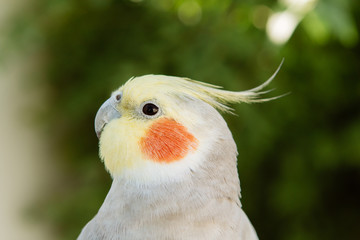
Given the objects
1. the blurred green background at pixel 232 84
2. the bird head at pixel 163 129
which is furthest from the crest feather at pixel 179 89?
the blurred green background at pixel 232 84

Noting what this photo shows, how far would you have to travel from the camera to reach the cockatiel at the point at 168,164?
3.63 ft

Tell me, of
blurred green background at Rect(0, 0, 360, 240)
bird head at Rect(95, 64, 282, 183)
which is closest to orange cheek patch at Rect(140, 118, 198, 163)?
bird head at Rect(95, 64, 282, 183)

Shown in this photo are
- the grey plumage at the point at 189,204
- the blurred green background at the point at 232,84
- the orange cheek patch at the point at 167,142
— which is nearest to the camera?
the grey plumage at the point at 189,204

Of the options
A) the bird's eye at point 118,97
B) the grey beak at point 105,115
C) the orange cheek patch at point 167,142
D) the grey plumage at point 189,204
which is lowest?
the grey plumage at point 189,204

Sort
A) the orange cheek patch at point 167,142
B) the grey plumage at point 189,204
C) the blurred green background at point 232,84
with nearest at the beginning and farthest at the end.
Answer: the grey plumage at point 189,204 < the orange cheek patch at point 167,142 < the blurred green background at point 232,84

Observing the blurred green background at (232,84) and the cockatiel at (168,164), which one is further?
the blurred green background at (232,84)

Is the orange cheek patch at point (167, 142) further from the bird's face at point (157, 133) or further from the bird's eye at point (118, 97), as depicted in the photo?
the bird's eye at point (118, 97)

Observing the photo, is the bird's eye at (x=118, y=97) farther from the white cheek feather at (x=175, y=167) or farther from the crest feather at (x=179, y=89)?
the white cheek feather at (x=175, y=167)

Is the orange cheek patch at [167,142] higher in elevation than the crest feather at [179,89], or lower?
lower

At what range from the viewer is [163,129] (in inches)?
47.7

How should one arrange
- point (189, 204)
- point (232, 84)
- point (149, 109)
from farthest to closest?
point (232, 84)
point (149, 109)
point (189, 204)

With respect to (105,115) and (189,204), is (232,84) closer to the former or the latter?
(105,115)

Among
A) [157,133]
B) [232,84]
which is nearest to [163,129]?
[157,133]

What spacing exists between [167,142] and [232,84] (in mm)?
1106
